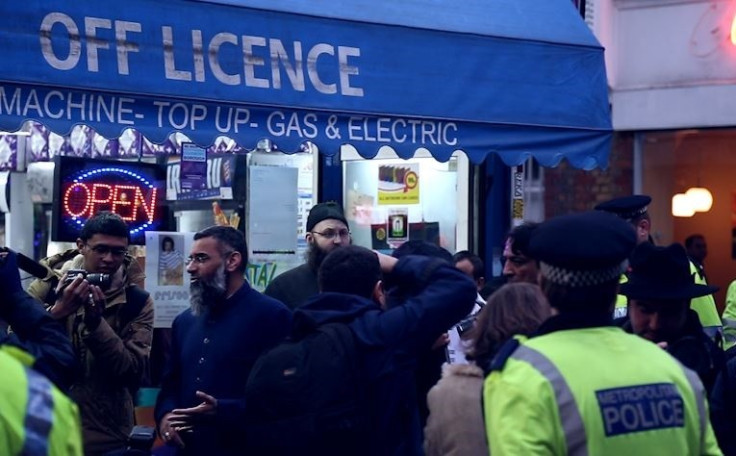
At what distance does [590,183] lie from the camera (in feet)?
41.3

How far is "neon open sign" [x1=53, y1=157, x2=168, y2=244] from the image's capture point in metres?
6.95

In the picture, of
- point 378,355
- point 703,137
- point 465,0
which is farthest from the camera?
point 703,137

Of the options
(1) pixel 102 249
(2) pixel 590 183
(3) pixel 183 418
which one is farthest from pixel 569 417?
(2) pixel 590 183

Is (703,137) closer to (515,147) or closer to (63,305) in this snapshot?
(515,147)

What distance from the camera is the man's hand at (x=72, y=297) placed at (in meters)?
5.25

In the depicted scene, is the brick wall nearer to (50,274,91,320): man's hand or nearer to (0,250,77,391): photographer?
(50,274,91,320): man's hand

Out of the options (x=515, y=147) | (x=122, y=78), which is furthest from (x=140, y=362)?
(x=515, y=147)

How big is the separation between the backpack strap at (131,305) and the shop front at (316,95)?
767 mm

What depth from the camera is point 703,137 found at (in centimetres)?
1248

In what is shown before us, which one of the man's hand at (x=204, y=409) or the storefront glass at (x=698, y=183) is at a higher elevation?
the storefront glass at (x=698, y=183)

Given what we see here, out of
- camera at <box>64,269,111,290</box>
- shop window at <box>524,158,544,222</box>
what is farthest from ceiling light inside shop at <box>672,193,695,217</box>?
camera at <box>64,269,111,290</box>

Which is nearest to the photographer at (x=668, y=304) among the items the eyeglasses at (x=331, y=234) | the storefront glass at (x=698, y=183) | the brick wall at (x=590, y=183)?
the eyeglasses at (x=331, y=234)

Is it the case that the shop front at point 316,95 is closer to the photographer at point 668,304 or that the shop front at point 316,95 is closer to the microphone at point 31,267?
the microphone at point 31,267

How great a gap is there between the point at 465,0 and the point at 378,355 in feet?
13.0
